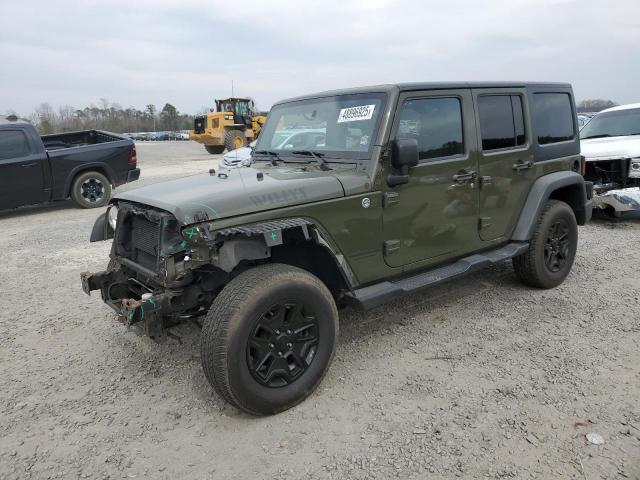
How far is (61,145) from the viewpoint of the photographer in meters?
10.8

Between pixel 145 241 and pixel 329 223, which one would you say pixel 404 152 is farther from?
pixel 145 241

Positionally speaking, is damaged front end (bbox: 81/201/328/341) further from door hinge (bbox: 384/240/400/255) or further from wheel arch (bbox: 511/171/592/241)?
wheel arch (bbox: 511/171/592/241)

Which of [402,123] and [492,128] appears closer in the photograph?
[402,123]

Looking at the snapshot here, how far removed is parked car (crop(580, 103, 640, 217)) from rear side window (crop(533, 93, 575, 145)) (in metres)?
2.86

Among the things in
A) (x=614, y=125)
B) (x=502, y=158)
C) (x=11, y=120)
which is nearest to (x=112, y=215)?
(x=502, y=158)

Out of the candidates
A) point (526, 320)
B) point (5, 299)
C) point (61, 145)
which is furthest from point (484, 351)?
point (61, 145)

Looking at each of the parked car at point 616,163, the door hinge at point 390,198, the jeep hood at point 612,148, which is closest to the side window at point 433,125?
the door hinge at point 390,198

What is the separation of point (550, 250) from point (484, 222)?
103cm

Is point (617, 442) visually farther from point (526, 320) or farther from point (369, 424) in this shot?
point (526, 320)

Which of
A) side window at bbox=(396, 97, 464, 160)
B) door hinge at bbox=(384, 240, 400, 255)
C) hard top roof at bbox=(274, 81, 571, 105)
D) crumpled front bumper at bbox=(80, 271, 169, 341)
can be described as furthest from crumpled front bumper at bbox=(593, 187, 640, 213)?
crumpled front bumper at bbox=(80, 271, 169, 341)

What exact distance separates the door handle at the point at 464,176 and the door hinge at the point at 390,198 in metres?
0.65

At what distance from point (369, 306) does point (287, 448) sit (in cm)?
108

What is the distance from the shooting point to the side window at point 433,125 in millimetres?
3646

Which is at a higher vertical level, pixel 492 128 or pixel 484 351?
pixel 492 128
